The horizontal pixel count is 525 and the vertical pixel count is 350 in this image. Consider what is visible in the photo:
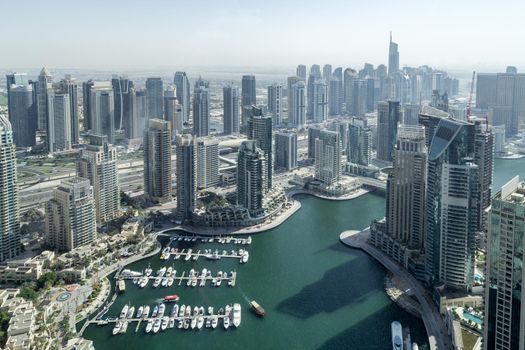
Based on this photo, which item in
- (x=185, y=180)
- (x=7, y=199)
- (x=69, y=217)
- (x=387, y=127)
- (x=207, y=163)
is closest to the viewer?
(x=7, y=199)

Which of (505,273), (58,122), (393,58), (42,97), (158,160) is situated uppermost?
(393,58)

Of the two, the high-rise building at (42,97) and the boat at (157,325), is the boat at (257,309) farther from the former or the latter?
the high-rise building at (42,97)

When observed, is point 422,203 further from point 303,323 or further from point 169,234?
point 169,234

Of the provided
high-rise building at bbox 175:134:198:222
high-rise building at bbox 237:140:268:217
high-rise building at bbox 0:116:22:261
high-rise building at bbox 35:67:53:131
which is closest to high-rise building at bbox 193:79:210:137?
high-rise building at bbox 35:67:53:131

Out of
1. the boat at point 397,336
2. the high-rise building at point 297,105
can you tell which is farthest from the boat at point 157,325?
the high-rise building at point 297,105

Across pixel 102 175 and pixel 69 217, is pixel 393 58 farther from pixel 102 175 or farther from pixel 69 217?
pixel 69 217

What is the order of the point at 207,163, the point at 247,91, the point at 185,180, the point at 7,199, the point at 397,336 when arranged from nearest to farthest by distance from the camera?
the point at 397,336
the point at 7,199
the point at 185,180
the point at 207,163
the point at 247,91

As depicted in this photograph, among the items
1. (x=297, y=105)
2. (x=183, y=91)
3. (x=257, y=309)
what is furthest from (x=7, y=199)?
(x=183, y=91)
